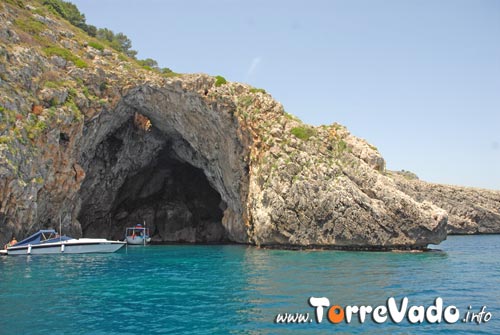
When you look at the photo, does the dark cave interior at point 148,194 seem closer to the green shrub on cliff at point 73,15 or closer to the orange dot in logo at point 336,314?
the green shrub on cliff at point 73,15

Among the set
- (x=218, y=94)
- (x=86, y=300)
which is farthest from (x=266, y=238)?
(x=86, y=300)

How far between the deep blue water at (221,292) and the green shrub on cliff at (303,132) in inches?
672

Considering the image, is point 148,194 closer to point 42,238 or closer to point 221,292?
point 42,238

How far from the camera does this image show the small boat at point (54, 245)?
35.3 metres

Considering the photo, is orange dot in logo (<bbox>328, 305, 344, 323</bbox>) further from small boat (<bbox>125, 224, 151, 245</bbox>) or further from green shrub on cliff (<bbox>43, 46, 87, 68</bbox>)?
small boat (<bbox>125, 224, 151, 245</bbox>)

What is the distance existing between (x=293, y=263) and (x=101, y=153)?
1187 inches

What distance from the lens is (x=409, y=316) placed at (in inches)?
593

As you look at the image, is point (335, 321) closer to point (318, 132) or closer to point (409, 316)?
point (409, 316)

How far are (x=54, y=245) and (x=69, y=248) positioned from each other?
1.45 meters

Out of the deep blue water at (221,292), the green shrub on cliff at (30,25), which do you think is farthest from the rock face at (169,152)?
the deep blue water at (221,292)

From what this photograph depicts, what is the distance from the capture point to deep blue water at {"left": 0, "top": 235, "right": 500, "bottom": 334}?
13992mm

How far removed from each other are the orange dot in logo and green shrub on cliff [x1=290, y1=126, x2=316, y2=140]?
1231 inches

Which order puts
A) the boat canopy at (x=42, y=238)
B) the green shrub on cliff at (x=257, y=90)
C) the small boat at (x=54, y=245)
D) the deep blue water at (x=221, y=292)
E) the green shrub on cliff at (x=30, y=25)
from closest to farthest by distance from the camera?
the deep blue water at (x=221, y=292)
the small boat at (x=54, y=245)
the boat canopy at (x=42, y=238)
the green shrub on cliff at (x=30, y=25)
the green shrub on cliff at (x=257, y=90)

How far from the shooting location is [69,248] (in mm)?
38188
